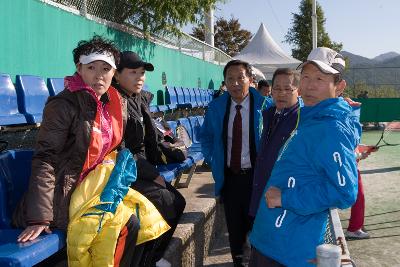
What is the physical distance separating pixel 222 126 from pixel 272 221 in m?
1.79

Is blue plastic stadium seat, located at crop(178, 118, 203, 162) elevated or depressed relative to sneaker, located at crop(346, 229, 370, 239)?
elevated

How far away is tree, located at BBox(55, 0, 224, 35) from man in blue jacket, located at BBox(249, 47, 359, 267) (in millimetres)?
6807

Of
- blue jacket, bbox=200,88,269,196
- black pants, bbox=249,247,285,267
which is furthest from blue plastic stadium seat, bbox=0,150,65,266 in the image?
blue jacket, bbox=200,88,269,196

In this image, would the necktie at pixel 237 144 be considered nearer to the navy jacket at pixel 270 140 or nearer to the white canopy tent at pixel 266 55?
the navy jacket at pixel 270 140

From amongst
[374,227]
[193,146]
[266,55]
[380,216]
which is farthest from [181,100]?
[266,55]

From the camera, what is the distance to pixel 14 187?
274 cm

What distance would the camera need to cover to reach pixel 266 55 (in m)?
28.3

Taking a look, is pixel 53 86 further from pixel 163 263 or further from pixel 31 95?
pixel 163 263

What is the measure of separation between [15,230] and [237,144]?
211cm

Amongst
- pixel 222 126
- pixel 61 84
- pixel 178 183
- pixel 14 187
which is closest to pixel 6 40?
pixel 61 84

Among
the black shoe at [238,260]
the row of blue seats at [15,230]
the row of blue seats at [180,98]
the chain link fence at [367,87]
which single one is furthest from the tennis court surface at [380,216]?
the chain link fence at [367,87]

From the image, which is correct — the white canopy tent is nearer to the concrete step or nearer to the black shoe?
the concrete step

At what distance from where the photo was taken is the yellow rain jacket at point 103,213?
8.07ft

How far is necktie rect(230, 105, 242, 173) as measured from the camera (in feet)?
13.6
